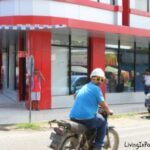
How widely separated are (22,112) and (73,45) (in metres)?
4.66

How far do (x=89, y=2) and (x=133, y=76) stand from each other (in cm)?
576

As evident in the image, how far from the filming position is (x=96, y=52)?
21.9 metres

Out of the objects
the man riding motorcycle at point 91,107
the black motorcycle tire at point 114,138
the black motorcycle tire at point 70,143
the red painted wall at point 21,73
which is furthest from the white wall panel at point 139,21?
the black motorcycle tire at point 70,143

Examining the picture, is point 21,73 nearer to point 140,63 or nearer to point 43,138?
point 140,63

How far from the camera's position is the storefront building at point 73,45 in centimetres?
1862

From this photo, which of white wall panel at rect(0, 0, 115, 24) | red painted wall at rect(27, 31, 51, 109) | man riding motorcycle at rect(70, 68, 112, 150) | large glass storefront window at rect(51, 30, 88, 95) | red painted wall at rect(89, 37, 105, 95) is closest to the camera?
man riding motorcycle at rect(70, 68, 112, 150)

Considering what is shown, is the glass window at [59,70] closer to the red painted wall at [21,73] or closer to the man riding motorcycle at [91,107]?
the red painted wall at [21,73]

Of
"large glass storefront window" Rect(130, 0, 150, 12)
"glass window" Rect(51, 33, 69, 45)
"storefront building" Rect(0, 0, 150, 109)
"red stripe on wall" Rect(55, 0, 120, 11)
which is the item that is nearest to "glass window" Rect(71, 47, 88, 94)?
"storefront building" Rect(0, 0, 150, 109)

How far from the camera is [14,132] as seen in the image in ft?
44.2

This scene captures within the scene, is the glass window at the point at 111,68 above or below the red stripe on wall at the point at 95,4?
below

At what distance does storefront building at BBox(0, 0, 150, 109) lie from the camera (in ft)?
61.1

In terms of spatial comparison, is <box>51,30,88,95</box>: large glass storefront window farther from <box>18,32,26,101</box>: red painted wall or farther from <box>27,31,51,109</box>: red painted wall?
<box>18,32,26,101</box>: red painted wall

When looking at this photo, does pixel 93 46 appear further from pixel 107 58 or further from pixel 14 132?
pixel 14 132

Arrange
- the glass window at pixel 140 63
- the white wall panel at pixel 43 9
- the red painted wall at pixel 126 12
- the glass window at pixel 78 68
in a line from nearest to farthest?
the white wall panel at pixel 43 9
the glass window at pixel 78 68
the red painted wall at pixel 126 12
the glass window at pixel 140 63
